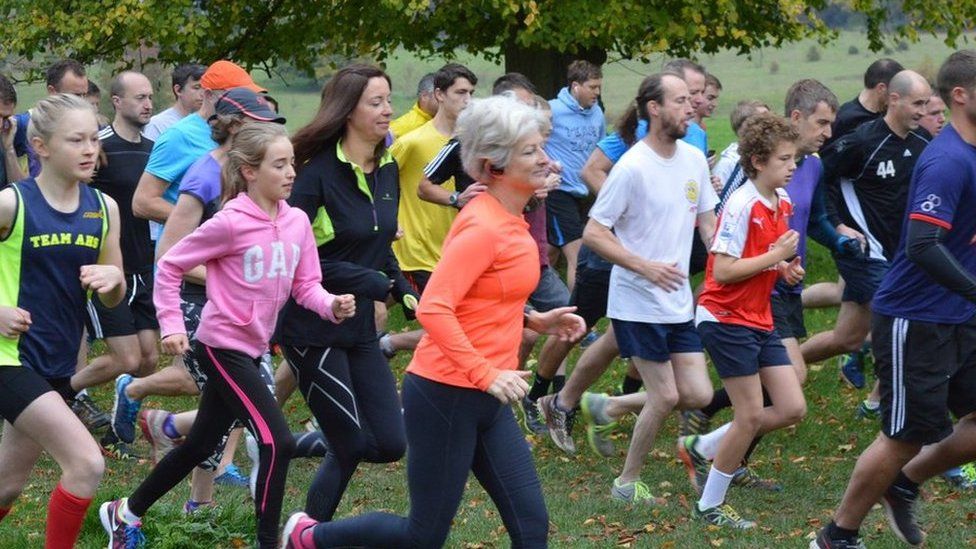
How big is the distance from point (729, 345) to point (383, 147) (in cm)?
196

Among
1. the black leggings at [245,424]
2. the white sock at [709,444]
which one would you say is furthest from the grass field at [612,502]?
the black leggings at [245,424]

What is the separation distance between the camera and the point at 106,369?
9367mm

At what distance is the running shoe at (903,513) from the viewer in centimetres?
688

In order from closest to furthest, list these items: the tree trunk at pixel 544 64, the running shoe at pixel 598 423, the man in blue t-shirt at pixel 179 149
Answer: the man in blue t-shirt at pixel 179 149, the running shoe at pixel 598 423, the tree trunk at pixel 544 64

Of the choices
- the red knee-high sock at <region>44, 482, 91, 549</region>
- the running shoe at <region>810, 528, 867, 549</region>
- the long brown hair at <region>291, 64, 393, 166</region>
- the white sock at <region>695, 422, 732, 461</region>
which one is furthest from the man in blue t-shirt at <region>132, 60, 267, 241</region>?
the running shoe at <region>810, 528, 867, 549</region>

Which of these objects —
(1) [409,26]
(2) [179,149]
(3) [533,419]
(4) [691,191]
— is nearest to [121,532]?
(2) [179,149]

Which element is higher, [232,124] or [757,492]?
[232,124]

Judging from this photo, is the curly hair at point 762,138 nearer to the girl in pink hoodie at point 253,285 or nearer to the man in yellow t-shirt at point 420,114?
the girl in pink hoodie at point 253,285

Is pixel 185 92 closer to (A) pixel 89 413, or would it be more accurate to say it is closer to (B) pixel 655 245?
(A) pixel 89 413

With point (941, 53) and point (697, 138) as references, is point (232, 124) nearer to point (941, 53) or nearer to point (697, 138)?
point (697, 138)

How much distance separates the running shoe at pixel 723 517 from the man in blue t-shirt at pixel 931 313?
2.99 ft

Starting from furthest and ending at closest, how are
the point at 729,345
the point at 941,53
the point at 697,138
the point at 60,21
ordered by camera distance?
1. the point at 941,53
2. the point at 60,21
3. the point at 697,138
4. the point at 729,345

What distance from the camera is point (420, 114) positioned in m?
10.7

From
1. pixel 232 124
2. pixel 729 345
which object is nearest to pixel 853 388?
pixel 729 345
